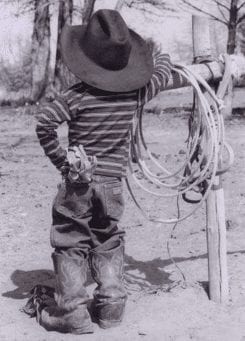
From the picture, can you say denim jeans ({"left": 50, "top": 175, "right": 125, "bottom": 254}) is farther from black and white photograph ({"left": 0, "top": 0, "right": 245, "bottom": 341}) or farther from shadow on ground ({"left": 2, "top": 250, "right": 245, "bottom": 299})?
shadow on ground ({"left": 2, "top": 250, "right": 245, "bottom": 299})

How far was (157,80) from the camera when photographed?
3965mm

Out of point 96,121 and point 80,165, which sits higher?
point 96,121

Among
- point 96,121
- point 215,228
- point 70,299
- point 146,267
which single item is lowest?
point 146,267

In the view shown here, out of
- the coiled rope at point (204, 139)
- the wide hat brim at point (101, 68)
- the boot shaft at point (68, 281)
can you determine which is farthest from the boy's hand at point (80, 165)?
the coiled rope at point (204, 139)

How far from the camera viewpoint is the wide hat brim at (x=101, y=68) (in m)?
3.73

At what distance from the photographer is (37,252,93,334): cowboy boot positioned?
12.7ft

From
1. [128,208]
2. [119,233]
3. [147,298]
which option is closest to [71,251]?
[119,233]

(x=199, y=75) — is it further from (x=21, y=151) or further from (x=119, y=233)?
(x=21, y=151)

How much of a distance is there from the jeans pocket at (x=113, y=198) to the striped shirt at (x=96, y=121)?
0.06 meters

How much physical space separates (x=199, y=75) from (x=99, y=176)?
86 centimetres

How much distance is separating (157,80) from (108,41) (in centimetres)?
40

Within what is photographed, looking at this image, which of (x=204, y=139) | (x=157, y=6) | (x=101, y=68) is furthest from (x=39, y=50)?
(x=101, y=68)

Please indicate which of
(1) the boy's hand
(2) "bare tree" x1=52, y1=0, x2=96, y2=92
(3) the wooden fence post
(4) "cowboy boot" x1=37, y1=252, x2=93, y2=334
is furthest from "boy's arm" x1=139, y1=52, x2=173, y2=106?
(2) "bare tree" x1=52, y1=0, x2=96, y2=92

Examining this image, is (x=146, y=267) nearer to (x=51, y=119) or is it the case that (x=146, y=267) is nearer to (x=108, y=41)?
(x=51, y=119)
